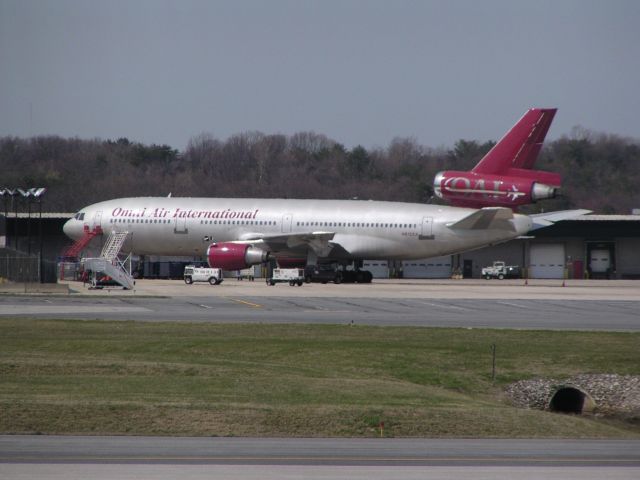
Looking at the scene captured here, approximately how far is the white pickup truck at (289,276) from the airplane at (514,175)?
38.0ft

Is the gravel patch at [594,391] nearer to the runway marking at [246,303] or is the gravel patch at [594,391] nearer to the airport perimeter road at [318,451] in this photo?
the airport perimeter road at [318,451]

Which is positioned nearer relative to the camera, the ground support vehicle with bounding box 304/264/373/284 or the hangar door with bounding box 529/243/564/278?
the ground support vehicle with bounding box 304/264/373/284

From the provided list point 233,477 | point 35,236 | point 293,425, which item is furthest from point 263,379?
point 35,236

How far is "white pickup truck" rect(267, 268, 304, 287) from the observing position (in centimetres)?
6347

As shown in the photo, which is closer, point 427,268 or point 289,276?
point 289,276

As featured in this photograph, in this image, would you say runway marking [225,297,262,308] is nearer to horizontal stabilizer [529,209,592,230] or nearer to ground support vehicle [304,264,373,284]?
ground support vehicle [304,264,373,284]

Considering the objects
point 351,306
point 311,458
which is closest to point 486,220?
point 351,306

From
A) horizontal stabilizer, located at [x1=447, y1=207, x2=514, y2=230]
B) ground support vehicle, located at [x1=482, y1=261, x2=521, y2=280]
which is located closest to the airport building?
ground support vehicle, located at [x1=482, y1=261, x2=521, y2=280]

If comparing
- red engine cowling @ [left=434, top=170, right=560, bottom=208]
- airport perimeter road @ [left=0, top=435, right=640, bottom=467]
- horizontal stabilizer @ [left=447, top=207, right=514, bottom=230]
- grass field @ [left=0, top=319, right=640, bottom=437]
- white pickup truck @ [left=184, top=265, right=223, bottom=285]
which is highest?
red engine cowling @ [left=434, top=170, right=560, bottom=208]

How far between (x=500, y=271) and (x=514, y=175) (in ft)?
68.1

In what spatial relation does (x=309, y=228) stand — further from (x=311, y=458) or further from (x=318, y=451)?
(x=311, y=458)

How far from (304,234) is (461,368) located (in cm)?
3755

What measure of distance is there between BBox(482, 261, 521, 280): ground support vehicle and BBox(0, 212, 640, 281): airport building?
2017 millimetres

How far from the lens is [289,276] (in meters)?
63.8
